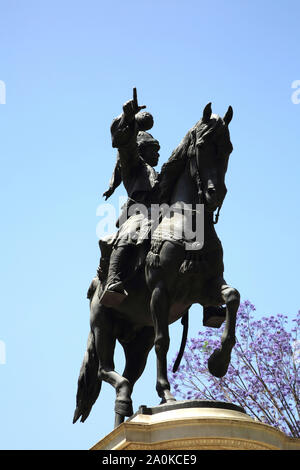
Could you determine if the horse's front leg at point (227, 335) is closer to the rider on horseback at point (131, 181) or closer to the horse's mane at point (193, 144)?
the rider on horseback at point (131, 181)

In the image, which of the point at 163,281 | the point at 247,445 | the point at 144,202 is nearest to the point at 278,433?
the point at 247,445

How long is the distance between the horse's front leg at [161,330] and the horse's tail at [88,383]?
5.63 feet

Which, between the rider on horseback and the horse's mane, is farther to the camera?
the rider on horseback

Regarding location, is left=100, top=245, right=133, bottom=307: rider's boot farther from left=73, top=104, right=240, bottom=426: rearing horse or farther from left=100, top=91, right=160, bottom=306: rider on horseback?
left=73, top=104, right=240, bottom=426: rearing horse

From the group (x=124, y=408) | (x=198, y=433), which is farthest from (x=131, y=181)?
(x=198, y=433)

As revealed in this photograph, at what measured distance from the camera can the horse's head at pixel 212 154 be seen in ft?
34.4

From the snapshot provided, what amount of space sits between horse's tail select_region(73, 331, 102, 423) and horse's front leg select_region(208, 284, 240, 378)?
213cm

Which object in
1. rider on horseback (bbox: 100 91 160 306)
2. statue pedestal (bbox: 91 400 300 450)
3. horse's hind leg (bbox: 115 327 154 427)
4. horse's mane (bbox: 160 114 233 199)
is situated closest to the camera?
statue pedestal (bbox: 91 400 300 450)

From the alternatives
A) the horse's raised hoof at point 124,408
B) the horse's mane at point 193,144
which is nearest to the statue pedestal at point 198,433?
the horse's raised hoof at point 124,408

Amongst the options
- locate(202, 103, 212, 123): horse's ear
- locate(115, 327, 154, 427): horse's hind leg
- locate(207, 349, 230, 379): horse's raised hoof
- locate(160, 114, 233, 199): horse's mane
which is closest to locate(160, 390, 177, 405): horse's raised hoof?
locate(207, 349, 230, 379): horse's raised hoof

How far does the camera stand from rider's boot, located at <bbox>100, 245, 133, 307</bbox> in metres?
10.8

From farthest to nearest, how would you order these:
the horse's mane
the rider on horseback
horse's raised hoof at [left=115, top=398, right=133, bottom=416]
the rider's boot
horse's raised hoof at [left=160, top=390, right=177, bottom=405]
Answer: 1. the rider on horseback
2. the rider's boot
3. the horse's mane
4. horse's raised hoof at [left=115, top=398, right=133, bottom=416]
5. horse's raised hoof at [left=160, top=390, right=177, bottom=405]
